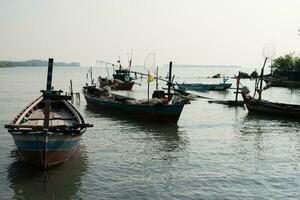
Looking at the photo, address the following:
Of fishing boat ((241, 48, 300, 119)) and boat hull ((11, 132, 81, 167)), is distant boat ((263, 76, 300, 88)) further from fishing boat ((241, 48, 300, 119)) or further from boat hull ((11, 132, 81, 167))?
boat hull ((11, 132, 81, 167))

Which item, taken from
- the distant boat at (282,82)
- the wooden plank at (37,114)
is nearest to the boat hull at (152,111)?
the wooden plank at (37,114)

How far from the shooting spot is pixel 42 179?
626 inches

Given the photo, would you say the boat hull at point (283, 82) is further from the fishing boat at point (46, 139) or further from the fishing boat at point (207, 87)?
the fishing boat at point (46, 139)

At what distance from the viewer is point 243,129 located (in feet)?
101

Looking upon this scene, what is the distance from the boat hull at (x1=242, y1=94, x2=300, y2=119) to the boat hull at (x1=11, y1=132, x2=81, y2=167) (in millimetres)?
24139

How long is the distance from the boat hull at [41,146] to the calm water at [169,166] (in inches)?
23.4

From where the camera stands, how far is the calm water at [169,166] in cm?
1512

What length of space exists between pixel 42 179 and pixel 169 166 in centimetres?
587

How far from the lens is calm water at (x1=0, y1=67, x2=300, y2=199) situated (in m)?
15.1

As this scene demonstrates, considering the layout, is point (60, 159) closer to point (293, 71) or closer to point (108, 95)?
point (108, 95)

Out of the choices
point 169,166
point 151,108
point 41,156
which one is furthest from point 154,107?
point 41,156

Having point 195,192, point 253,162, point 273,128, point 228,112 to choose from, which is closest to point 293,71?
point 228,112

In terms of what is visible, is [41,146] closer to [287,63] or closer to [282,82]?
[282,82]

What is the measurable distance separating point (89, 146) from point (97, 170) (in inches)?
200
